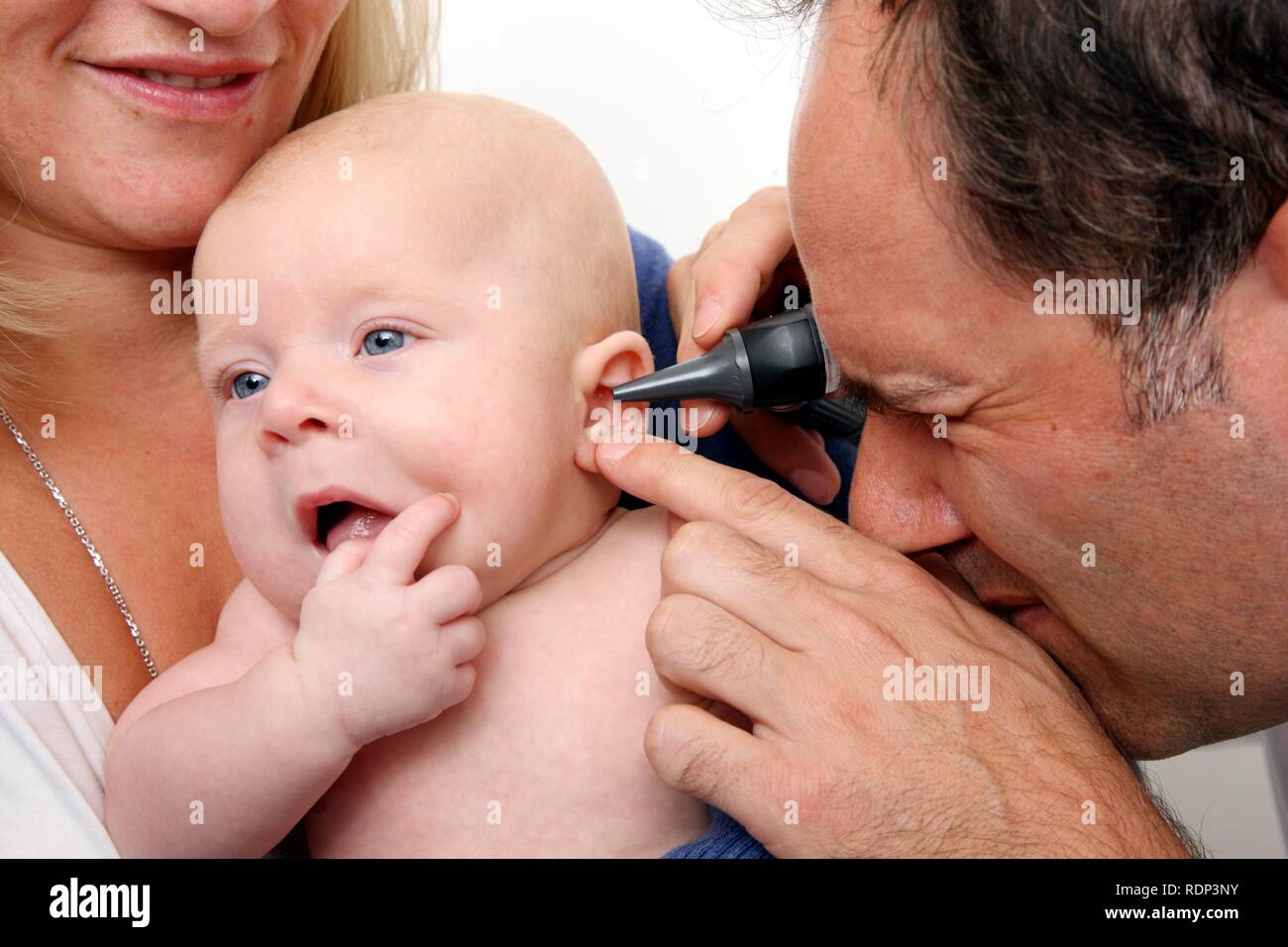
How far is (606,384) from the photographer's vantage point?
1.47 m

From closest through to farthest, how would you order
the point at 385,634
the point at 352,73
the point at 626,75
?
the point at 385,634 → the point at 352,73 → the point at 626,75

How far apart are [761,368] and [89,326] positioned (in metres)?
0.85

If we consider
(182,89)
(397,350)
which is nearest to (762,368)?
(397,350)

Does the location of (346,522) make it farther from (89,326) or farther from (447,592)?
(89,326)

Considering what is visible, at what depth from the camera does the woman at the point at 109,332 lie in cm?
130

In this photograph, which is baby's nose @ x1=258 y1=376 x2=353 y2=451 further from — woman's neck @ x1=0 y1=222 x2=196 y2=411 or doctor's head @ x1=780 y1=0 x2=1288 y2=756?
doctor's head @ x1=780 y1=0 x2=1288 y2=756

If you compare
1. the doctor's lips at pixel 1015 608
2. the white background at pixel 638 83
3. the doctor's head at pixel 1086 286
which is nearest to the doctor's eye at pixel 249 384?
the doctor's head at pixel 1086 286

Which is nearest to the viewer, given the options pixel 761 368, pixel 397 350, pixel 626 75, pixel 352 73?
pixel 397 350

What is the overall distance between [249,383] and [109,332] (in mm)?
315

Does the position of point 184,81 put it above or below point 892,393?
above

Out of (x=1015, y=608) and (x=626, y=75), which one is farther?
(x=626, y=75)

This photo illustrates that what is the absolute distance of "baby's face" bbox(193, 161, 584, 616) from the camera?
1.28 m

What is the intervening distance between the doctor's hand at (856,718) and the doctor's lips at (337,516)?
0.93 ft

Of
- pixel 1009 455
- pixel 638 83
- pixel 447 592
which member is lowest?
pixel 447 592
